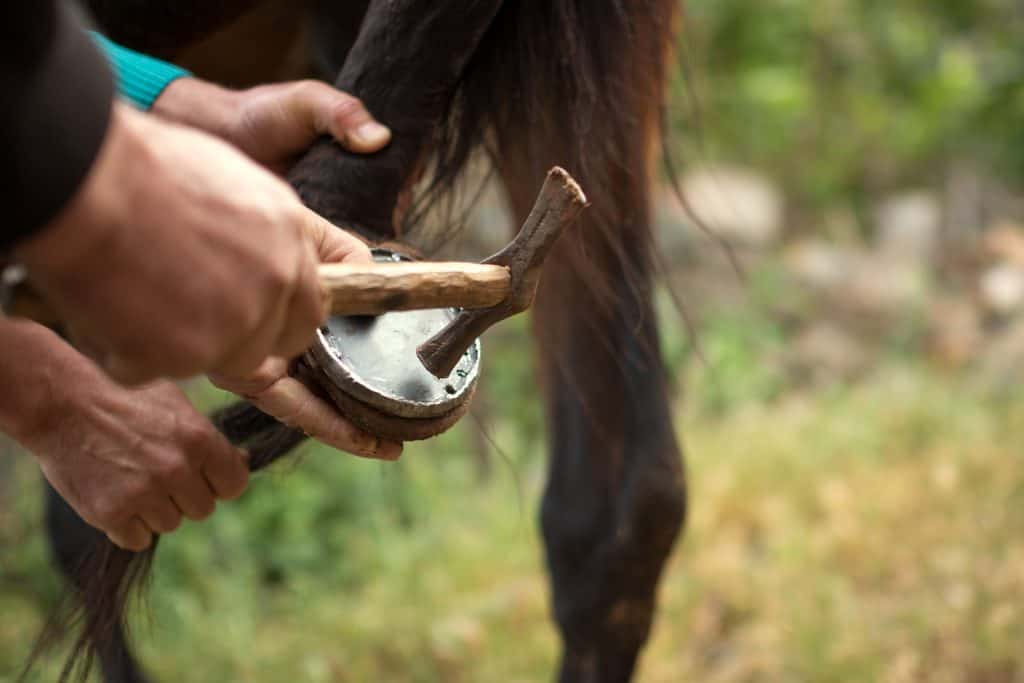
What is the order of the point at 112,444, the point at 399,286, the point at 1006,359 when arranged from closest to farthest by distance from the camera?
the point at 399,286 < the point at 112,444 < the point at 1006,359

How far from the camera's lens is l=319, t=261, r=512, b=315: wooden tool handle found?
577 mm

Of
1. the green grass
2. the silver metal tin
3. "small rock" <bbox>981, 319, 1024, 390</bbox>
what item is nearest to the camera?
the silver metal tin

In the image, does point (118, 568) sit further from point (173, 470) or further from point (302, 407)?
point (302, 407)

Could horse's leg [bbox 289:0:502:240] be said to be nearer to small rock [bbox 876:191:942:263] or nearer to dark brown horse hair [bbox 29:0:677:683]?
dark brown horse hair [bbox 29:0:677:683]

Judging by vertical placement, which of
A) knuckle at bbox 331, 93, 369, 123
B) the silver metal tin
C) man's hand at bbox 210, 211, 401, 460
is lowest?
man's hand at bbox 210, 211, 401, 460

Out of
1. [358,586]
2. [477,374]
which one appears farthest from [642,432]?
[358,586]

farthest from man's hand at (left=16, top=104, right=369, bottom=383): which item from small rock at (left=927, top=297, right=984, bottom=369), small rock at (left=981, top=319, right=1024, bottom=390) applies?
small rock at (left=927, top=297, right=984, bottom=369)

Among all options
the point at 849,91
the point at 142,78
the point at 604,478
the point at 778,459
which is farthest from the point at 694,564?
the point at 849,91

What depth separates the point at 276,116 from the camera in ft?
3.07

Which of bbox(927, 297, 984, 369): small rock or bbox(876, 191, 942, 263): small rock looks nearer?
bbox(927, 297, 984, 369): small rock

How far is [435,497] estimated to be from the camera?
2.22 m

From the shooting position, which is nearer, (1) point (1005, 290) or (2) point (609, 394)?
(2) point (609, 394)

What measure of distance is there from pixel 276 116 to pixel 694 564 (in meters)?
1.20

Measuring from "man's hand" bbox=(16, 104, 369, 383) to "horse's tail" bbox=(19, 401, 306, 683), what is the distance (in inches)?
15.1
